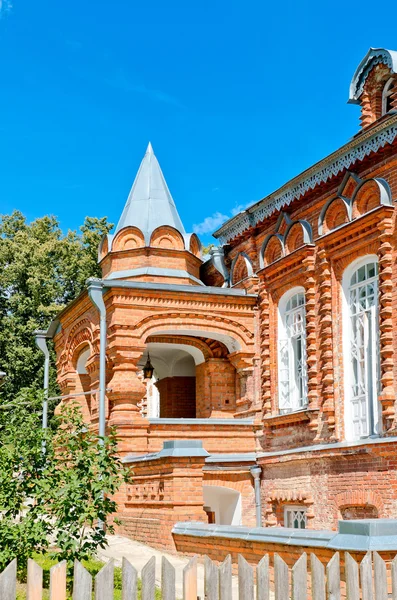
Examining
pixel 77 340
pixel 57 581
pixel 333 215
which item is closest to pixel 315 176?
pixel 333 215

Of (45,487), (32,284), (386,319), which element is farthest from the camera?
(32,284)

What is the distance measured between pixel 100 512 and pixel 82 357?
10.3m

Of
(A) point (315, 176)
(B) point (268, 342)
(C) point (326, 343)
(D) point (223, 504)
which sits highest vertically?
(A) point (315, 176)

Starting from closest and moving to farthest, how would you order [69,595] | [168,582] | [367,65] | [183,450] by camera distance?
[168,582] → [69,595] → [183,450] → [367,65]

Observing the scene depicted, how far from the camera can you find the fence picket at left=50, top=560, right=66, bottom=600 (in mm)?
4133

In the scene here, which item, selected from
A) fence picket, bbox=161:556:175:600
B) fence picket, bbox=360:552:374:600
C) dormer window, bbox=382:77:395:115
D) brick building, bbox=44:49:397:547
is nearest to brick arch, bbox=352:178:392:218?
brick building, bbox=44:49:397:547

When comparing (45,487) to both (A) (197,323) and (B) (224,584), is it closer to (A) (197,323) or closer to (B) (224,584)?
(B) (224,584)

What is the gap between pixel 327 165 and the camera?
13312mm

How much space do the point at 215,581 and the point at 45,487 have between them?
11.6ft

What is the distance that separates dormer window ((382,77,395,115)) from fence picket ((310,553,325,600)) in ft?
35.8

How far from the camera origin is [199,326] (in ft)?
50.3

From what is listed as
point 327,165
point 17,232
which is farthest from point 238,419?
point 17,232

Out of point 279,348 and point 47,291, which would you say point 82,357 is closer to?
point 279,348

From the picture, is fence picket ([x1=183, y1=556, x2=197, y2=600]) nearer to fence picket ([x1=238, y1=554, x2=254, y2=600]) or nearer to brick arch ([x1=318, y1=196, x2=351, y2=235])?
fence picket ([x1=238, y1=554, x2=254, y2=600])
